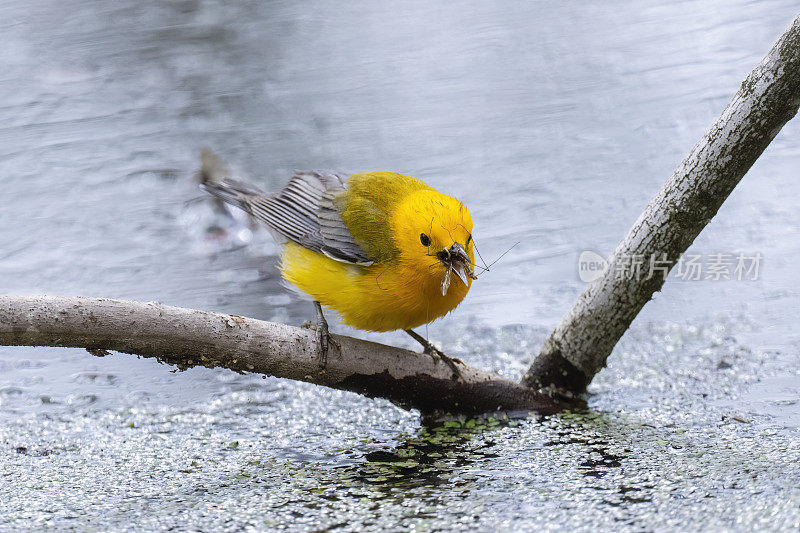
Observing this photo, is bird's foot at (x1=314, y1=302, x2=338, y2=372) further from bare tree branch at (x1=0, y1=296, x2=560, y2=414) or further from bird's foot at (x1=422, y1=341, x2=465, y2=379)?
bird's foot at (x1=422, y1=341, x2=465, y2=379)

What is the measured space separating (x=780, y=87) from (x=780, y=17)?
482 centimetres

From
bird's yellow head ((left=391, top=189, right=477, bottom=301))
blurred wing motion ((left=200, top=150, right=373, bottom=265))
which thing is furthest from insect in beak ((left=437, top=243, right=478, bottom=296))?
blurred wing motion ((left=200, top=150, right=373, bottom=265))

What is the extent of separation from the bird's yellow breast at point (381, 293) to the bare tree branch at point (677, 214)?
2.25 ft

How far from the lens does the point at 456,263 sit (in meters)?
3.05

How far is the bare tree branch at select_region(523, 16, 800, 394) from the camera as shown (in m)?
3.13

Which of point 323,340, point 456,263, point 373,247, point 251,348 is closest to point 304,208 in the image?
point 373,247

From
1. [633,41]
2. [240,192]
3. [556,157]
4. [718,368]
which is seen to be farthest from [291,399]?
[633,41]

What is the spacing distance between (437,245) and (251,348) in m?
0.72

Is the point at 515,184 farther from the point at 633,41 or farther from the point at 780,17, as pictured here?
the point at 780,17

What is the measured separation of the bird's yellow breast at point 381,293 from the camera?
3.16m

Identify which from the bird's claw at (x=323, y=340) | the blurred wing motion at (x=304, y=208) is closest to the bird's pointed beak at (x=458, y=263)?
the blurred wing motion at (x=304, y=208)

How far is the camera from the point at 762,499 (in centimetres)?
272

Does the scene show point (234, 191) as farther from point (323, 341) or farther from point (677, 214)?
point (677, 214)

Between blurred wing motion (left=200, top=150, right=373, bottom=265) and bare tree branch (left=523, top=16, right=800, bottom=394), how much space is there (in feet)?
3.20
